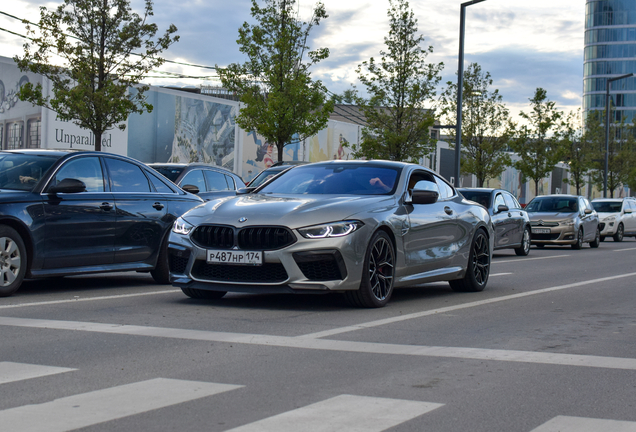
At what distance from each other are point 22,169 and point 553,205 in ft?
61.8

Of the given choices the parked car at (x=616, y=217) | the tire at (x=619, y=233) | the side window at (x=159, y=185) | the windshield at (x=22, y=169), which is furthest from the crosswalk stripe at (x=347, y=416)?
the tire at (x=619, y=233)

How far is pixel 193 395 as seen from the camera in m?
4.48

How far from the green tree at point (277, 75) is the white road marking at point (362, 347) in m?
21.8

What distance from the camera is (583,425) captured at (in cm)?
407

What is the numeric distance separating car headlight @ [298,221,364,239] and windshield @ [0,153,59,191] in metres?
3.20

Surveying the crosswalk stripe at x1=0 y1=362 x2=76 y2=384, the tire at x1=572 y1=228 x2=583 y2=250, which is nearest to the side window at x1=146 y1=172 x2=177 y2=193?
the crosswalk stripe at x1=0 y1=362 x2=76 y2=384

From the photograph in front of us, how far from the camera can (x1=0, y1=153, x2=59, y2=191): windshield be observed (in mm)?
9102

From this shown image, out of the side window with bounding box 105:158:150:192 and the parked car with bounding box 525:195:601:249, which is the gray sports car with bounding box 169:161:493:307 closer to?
the side window with bounding box 105:158:150:192

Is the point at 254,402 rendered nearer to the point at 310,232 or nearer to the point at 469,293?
the point at 310,232

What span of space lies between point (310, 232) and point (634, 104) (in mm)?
158981

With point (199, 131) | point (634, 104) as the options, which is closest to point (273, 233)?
point (199, 131)

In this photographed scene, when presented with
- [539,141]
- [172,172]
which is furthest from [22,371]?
[539,141]

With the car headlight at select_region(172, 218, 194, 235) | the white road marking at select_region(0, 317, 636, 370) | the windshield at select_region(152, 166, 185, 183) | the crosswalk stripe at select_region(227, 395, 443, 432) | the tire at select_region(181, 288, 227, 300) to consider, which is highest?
the windshield at select_region(152, 166, 185, 183)

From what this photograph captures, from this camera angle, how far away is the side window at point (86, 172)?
9.47 metres
